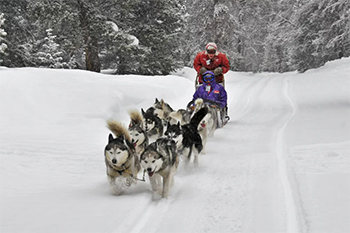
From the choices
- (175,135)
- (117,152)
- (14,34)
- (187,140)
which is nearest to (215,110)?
(187,140)

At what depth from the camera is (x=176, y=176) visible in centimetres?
526

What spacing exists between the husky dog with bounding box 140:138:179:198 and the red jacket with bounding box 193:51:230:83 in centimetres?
524

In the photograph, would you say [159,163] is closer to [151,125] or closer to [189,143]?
[189,143]

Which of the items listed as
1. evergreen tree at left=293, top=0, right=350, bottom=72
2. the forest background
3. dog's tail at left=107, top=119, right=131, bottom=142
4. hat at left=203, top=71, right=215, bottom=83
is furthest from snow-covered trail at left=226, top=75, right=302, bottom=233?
the forest background

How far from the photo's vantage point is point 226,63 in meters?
9.34

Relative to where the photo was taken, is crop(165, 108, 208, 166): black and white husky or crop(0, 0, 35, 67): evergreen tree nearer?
crop(165, 108, 208, 166): black and white husky

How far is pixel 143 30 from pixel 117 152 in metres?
14.9

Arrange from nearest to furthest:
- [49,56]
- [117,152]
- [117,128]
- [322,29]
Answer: [117,152] → [117,128] → [322,29] → [49,56]

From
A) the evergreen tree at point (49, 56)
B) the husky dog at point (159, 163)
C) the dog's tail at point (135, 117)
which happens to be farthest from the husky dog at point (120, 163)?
the evergreen tree at point (49, 56)

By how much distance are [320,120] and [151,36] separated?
1128 centimetres

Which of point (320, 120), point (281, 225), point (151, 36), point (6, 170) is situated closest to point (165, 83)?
point (151, 36)

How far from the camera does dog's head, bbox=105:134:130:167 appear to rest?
4195 millimetres

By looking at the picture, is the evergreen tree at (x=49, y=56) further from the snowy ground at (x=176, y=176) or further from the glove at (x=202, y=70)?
the glove at (x=202, y=70)

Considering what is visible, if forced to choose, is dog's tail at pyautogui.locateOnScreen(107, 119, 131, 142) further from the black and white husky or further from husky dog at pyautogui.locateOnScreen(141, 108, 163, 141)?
husky dog at pyautogui.locateOnScreen(141, 108, 163, 141)
